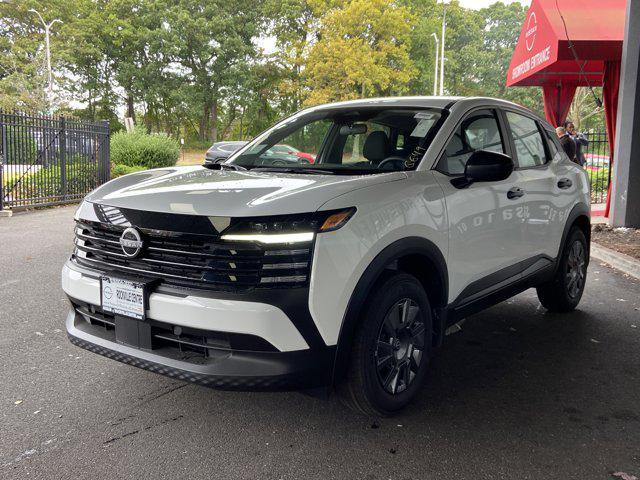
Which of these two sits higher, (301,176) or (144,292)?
(301,176)

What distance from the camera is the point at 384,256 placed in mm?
2807

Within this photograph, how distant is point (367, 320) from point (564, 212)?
273 centimetres

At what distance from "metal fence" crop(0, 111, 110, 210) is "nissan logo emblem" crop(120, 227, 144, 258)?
10623 millimetres

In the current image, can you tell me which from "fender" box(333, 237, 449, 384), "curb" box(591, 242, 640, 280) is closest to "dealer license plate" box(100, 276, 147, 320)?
"fender" box(333, 237, 449, 384)

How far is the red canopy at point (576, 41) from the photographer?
37.1 ft

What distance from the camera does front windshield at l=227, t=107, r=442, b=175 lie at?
3545mm

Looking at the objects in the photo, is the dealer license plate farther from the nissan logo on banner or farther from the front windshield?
the nissan logo on banner

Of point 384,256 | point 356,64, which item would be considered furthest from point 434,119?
point 356,64

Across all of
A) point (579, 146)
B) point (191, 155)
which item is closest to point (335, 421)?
point (579, 146)

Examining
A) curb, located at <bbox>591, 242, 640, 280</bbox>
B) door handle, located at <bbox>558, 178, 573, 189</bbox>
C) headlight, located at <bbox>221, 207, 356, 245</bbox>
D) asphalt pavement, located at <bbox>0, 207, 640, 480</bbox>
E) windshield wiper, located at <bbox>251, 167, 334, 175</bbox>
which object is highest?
windshield wiper, located at <bbox>251, 167, 334, 175</bbox>

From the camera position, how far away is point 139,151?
21172 millimetres

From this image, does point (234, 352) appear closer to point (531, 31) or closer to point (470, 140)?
point (470, 140)

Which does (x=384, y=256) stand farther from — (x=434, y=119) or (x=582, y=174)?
(x=582, y=174)

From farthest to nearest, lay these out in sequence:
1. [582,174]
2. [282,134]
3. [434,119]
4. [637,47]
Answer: [637,47] < [582,174] < [282,134] < [434,119]
